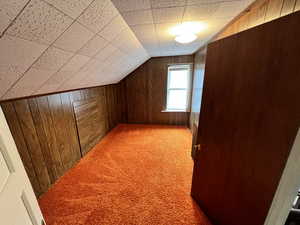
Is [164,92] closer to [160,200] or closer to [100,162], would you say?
[100,162]

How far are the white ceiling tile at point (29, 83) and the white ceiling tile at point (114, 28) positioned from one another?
2.26 feet

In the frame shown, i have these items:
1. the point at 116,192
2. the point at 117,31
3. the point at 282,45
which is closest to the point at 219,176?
the point at 282,45

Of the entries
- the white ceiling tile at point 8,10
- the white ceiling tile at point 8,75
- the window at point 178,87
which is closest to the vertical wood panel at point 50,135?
the white ceiling tile at point 8,75

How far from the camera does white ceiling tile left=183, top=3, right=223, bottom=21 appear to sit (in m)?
1.15

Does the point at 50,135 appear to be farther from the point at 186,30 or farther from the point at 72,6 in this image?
the point at 186,30

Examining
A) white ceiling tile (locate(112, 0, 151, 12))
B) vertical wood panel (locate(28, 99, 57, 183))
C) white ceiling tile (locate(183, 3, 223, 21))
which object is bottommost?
vertical wood panel (locate(28, 99, 57, 183))

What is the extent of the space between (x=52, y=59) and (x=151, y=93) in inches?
113

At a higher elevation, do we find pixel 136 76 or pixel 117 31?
pixel 117 31

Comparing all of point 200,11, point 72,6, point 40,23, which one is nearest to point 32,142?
point 40,23

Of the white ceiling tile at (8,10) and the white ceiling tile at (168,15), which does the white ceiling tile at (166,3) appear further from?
the white ceiling tile at (8,10)

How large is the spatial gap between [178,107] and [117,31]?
2.94 m

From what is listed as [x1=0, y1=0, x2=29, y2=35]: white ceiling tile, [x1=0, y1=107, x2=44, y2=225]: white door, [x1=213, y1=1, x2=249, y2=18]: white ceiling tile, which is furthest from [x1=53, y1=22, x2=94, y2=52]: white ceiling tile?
[x1=213, y1=1, x2=249, y2=18]: white ceiling tile

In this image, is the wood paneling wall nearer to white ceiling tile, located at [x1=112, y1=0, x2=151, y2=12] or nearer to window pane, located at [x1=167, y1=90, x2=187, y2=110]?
window pane, located at [x1=167, y1=90, x2=187, y2=110]

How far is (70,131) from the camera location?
2137mm
